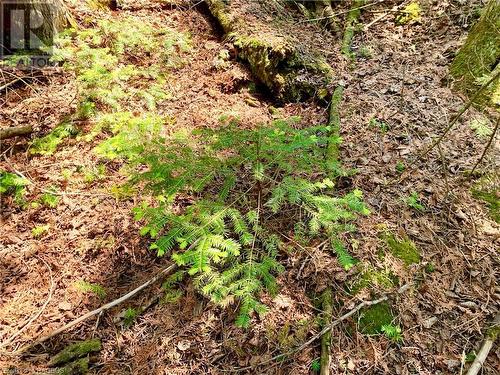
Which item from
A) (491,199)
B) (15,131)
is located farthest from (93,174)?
(491,199)

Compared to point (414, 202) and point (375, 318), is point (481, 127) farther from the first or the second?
point (375, 318)

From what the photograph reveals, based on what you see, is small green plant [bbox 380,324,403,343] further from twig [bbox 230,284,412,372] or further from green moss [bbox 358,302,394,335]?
twig [bbox 230,284,412,372]

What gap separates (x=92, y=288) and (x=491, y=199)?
4279mm

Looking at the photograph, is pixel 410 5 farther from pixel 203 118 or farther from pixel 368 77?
pixel 203 118

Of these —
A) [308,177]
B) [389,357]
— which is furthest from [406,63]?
[389,357]

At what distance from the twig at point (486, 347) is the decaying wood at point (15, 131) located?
5214mm

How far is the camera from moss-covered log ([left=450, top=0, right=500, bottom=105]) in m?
4.66

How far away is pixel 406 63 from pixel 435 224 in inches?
127

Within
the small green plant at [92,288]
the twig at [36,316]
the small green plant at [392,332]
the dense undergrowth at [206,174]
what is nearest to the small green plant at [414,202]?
the dense undergrowth at [206,174]

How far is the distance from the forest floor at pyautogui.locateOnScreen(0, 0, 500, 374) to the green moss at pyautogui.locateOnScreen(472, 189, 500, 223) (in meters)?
0.07

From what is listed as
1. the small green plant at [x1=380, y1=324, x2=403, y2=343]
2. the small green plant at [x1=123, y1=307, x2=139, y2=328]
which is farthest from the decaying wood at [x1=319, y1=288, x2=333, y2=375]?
the small green plant at [x1=123, y1=307, x2=139, y2=328]

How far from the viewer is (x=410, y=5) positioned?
6.56 m

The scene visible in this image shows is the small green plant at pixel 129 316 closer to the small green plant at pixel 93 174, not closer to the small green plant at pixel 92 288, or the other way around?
the small green plant at pixel 92 288

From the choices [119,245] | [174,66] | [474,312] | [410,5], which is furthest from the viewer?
[410,5]
